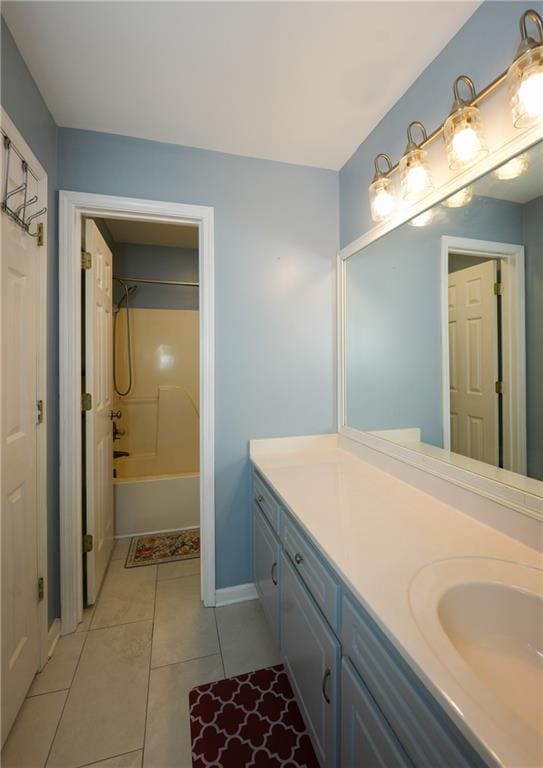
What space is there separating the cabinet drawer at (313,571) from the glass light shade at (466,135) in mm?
1282

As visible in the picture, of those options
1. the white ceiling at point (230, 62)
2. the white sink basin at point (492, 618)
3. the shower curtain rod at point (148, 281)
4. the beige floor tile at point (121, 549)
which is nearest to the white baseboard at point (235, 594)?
the beige floor tile at point (121, 549)

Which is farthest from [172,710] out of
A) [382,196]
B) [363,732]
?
[382,196]

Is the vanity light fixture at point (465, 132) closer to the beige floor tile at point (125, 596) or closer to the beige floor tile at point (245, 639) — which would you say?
the beige floor tile at point (245, 639)

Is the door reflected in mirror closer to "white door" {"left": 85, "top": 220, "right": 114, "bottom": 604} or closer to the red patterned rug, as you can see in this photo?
the red patterned rug

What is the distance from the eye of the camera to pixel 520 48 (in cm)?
86

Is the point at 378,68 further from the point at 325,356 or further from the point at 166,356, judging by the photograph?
the point at 166,356

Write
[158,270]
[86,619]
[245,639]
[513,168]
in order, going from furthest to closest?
[158,270], [86,619], [245,639], [513,168]

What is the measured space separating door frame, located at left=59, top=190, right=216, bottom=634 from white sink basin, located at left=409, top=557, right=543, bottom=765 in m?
1.33

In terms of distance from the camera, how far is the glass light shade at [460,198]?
113 centimetres

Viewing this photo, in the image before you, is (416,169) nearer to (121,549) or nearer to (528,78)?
(528,78)

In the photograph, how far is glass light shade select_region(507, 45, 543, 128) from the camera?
84 centimetres

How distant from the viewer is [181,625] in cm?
168

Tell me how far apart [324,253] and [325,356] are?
23.1 inches

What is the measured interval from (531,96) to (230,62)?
102cm
